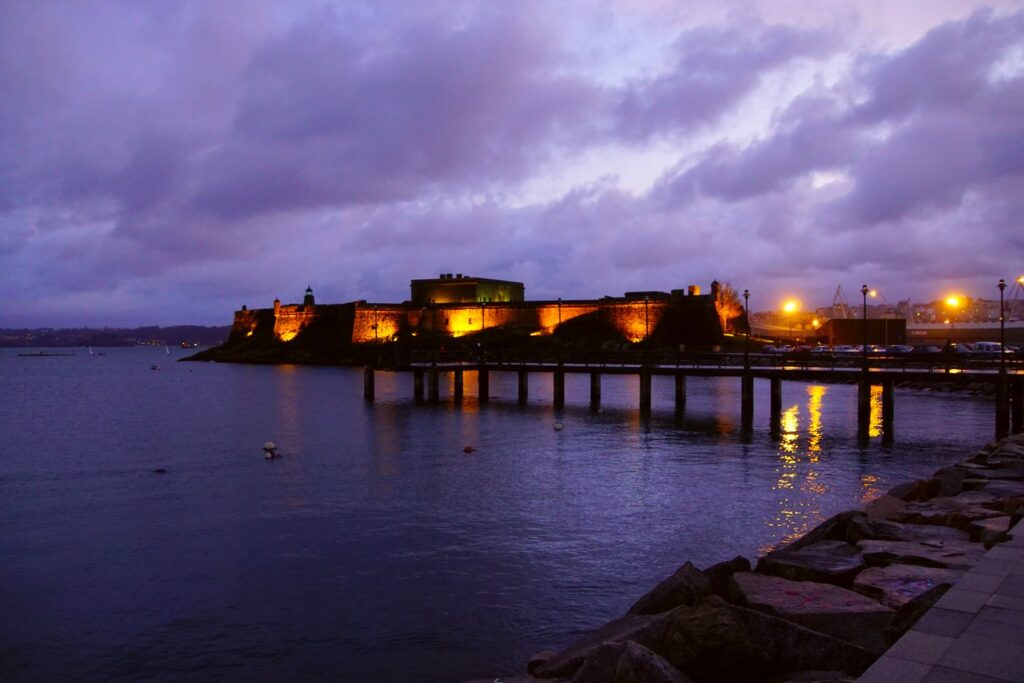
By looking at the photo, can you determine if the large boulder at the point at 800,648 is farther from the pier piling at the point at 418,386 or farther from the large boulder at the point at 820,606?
the pier piling at the point at 418,386

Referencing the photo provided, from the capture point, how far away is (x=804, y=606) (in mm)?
8281

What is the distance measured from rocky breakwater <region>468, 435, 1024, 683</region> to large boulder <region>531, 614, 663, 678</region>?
18mm

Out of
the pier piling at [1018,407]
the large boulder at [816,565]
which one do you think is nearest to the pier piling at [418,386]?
the pier piling at [1018,407]

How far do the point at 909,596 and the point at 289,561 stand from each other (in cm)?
1175

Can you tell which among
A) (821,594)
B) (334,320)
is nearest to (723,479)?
(821,594)

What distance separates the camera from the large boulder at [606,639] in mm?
7785

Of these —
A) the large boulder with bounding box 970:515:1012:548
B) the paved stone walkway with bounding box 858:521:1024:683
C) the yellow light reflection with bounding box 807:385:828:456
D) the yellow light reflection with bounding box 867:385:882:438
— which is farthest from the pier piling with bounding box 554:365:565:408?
the paved stone walkway with bounding box 858:521:1024:683

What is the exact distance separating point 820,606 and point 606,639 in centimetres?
234

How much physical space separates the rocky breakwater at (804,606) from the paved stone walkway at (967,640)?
39 centimetres

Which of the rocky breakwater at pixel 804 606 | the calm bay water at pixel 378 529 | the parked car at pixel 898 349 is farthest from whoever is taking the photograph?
the parked car at pixel 898 349

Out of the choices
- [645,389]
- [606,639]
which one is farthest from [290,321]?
[606,639]

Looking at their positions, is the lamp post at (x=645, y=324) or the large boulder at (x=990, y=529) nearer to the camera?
the large boulder at (x=990, y=529)

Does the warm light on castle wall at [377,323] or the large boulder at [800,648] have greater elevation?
the warm light on castle wall at [377,323]

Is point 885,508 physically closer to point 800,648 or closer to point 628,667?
point 800,648
